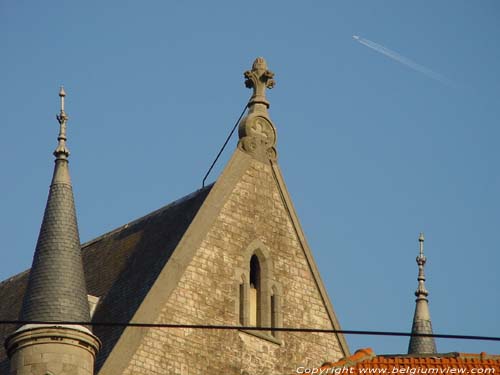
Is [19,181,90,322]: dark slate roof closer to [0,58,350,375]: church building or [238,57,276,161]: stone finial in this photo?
[0,58,350,375]: church building

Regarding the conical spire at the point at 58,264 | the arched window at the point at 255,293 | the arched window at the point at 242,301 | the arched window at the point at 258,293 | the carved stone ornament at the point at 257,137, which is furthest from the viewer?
the carved stone ornament at the point at 257,137

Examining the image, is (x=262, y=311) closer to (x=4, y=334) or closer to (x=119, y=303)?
(x=119, y=303)

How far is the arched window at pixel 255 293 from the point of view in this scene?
4919cm

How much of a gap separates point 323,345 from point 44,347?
7.40m

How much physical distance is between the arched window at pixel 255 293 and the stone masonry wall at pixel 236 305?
0.38 m

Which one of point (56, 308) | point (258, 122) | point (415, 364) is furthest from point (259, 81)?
point (415, 364)

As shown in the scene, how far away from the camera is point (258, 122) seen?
5141 cm

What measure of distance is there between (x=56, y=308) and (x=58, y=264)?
123cm

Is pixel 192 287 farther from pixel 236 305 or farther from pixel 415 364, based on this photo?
pixel 415 364

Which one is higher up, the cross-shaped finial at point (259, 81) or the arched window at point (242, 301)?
the cross-shaped finial at point (259, 81)

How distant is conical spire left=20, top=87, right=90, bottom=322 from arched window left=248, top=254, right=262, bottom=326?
14.1ft

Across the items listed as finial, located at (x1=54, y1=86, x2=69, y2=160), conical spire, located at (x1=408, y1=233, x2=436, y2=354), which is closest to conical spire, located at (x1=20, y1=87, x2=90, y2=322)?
finial, located at (x1=54, y1=86, x2=69, y2=160)

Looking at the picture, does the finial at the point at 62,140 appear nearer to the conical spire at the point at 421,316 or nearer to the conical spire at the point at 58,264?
the conical spire at the point at 58,264

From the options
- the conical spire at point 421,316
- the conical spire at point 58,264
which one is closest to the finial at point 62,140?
the conical spire at point 58,264
